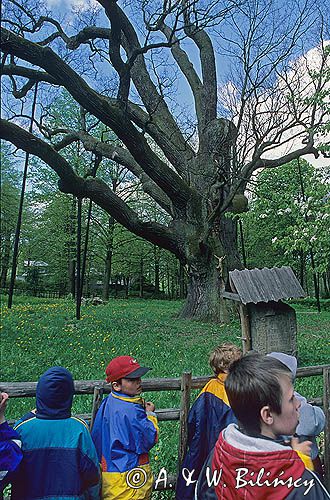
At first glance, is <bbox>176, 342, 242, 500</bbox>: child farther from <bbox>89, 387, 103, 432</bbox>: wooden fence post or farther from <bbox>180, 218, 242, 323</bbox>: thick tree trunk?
<bbox>180, 218, 242, 323</bbox>: thick tree trunk

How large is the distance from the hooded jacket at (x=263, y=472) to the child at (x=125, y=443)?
886mm

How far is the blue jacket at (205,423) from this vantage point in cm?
253

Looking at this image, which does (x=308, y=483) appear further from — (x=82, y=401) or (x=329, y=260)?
(x=329, y=260)

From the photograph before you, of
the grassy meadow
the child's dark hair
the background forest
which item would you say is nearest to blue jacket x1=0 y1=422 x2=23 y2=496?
the child's dark hair

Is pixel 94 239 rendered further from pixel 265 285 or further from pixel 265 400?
pixel 265 400

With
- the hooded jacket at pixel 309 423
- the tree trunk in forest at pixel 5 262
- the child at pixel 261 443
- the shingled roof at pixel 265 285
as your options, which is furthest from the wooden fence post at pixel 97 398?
the tree trunk in forest at pixel 5 262

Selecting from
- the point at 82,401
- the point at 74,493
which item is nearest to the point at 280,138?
the point at 82,401

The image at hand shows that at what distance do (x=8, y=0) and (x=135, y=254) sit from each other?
1627 centimetres

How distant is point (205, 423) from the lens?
2561 millimetres

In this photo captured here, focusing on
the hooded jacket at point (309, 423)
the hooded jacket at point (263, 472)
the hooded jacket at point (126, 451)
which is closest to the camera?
the hooded jacket at point (263, 472)

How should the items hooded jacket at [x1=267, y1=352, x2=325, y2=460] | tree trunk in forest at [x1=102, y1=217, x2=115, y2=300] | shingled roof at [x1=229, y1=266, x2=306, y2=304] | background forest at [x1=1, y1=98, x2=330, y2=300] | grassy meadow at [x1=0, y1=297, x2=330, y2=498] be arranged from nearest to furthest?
hooded jacket at [x1=267, y1=352, x2=325, y2=460]
grassy meadow at [x1=0, y1=297, x2=330, y2=498]
shingled roof at [x1=229, y1=266, x2=306, y2=304]
background forest at [x1=1, y1=98, x2=330, y2=300]
tree trunk in forest at [x1=102, y1=217, x2=115, y2=300]

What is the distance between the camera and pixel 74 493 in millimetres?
2039

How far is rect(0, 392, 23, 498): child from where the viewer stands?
189 centimetres

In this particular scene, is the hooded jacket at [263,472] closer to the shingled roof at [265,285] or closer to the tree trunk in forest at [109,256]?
the shingled roof at [265,285]
